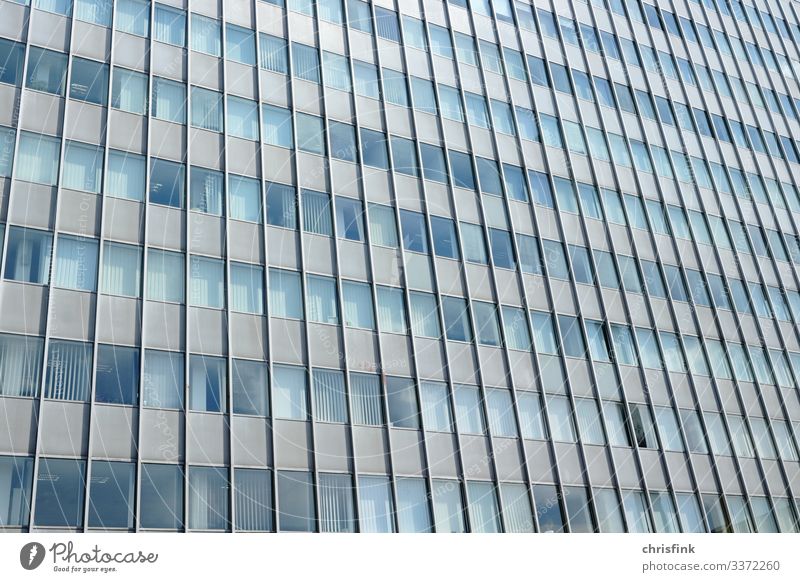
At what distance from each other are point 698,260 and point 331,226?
A: 1793 centimetres

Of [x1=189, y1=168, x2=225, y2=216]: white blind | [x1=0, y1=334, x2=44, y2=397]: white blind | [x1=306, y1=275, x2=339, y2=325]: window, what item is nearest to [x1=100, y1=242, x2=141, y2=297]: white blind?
[x1=0, y1=334, x2=44, y2=397]: white blind

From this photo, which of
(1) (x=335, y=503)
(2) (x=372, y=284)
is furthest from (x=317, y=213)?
(1) (x=335, y=503)

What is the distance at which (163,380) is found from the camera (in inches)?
1024

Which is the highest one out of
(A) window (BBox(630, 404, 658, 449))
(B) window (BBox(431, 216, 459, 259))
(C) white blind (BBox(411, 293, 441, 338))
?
(B) window (BBox(431, 216, 459, 259))

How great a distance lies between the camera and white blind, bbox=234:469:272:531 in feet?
83.5

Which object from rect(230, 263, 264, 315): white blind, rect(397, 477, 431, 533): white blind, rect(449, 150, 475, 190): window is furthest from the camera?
rect(449, 150, 475, 190): window

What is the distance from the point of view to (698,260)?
132 ft

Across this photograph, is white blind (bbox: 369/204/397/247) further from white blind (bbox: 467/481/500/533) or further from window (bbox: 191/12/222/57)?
white blind (bbox: 467/481/500/533)

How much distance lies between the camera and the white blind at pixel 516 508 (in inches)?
1152

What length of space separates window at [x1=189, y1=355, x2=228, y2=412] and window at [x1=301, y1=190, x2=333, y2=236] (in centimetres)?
619

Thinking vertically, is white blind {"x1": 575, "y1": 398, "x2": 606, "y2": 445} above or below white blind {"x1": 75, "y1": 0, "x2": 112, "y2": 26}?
below

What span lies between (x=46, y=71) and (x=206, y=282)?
857 cm

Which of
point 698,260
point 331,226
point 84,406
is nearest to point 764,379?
point 698,260

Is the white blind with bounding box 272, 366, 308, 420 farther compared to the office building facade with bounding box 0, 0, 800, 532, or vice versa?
the white blind with bounding box 272, 366, 308, 420
